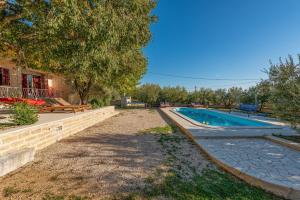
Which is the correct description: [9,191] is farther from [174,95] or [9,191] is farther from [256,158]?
[174,95]

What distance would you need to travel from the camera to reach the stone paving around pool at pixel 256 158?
144 inches

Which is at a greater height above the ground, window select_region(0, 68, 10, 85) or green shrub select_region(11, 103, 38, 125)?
window select_region(0, 68, 10, 85)

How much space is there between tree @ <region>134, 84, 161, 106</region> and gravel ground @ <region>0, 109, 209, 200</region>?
2477cm

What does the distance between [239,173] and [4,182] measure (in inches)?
219

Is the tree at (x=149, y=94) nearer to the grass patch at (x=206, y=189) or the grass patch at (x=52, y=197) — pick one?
the grass patch at (x=206, y=189)

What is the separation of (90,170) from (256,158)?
486cm

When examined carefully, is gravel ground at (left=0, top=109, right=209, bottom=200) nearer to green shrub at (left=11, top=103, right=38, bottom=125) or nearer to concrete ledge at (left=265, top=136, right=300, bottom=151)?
green shrub at (left=11, top=103, right=38, bottom=125)

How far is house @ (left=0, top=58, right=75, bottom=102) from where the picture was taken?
13.7 meters

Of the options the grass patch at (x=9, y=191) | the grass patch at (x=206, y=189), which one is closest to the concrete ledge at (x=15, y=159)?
the grass patch at (x=9, y=191)

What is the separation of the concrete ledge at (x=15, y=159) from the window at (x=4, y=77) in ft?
41.6

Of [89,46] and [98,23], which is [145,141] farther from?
[98,23]

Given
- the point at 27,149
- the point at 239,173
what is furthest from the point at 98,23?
the point at 239,173

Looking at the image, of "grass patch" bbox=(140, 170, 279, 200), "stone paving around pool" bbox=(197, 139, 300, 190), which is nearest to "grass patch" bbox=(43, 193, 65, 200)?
"grass patch" bbox=(140, 170, 279, 200)

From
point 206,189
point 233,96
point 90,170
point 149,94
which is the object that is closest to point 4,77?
point 90,170
